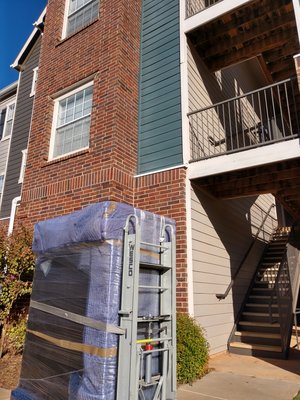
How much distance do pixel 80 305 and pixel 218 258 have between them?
426cm

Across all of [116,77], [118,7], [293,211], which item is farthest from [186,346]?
[118,7]

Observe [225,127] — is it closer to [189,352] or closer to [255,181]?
[255,181]

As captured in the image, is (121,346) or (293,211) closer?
(121,346)

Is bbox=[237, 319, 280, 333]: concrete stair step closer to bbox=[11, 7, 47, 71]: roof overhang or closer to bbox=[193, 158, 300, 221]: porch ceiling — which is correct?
bbox=[193, 158, 300, 221]: porch ceiling

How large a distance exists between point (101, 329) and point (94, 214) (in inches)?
44.6

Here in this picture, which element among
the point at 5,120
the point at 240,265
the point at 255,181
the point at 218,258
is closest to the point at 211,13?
the point at 255,181

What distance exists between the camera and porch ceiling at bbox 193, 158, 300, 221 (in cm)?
643

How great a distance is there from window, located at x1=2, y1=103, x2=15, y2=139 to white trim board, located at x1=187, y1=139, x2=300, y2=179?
9756 millimetres

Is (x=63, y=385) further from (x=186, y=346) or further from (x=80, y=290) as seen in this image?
(x=186, y=346)

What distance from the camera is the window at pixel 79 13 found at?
850 cm

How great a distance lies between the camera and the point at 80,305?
10.8 ft

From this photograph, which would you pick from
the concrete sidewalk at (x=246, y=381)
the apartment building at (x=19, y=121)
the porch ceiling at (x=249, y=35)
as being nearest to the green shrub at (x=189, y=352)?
the concrete sidewalk at (x=246, y=381)

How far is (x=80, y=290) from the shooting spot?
11.0ft

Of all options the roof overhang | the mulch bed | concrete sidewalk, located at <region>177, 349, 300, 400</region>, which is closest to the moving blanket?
the mulch bed
